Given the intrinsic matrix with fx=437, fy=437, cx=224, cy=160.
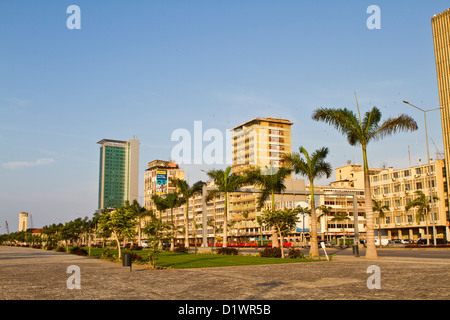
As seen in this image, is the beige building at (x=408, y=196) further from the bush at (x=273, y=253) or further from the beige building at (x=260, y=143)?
the bush at (x=273, y=253)

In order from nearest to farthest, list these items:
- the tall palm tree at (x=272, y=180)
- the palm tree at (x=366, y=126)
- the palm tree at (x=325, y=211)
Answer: the palm tree at (x=366, y=126) → the tall palm tree at (x=272, y=180) → the palm tree at (x=325, y=211)

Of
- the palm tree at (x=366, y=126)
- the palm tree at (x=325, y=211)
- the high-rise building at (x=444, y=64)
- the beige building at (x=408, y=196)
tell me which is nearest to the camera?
the palm tree at (x=366, y=126)

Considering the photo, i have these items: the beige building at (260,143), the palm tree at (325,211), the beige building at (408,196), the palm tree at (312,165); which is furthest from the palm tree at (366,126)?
the beige building at (260,143)

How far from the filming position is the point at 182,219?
173m

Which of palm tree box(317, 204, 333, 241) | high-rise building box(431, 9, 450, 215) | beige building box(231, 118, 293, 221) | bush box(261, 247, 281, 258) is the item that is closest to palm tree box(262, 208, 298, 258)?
bush box(261, 247, 281, 258)

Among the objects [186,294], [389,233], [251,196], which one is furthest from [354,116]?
[251,196]

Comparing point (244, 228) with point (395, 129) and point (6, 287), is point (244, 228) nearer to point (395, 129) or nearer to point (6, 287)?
point (395, 129)

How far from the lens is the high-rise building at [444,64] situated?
89812 millimetres

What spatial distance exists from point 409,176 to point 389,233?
16.6m

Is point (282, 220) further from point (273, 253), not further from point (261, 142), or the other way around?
point (261, 142)

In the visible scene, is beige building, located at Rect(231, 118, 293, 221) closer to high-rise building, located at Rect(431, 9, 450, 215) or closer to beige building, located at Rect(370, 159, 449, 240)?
beige building, located at Rect(370, 159, 449, 240)

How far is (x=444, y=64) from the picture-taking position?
9212 centimetres

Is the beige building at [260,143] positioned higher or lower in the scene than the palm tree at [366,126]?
higher
